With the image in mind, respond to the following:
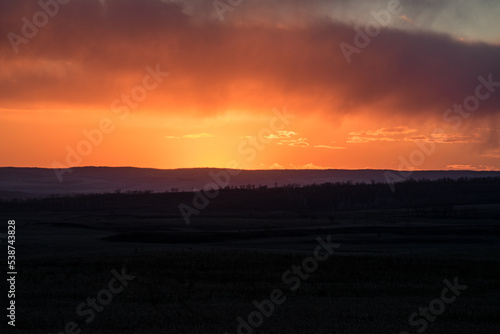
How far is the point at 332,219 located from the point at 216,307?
72256 millimetres

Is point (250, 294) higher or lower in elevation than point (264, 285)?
lower

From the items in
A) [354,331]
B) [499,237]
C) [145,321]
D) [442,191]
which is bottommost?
[354,331]

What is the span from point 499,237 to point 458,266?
88.5ft

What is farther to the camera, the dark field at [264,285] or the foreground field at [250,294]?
the dark field at [264,285]

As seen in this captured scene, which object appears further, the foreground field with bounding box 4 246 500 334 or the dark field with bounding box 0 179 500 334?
the dark field with bounding box 0 179 500 334

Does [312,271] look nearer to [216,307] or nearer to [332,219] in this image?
[216,307]

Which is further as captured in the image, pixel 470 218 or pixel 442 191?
pixel 442 191

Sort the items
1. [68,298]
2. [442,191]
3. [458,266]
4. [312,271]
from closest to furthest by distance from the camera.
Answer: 1. [68,298]
2. [312,271]
3. [458,266]
4. [442,191]

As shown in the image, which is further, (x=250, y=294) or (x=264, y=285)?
(x=264, y=285)

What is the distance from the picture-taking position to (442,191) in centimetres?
14138

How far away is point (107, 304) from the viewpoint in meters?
23.1

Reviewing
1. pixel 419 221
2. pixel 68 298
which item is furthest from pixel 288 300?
pixel 419 221

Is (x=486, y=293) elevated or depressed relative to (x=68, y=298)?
depressed

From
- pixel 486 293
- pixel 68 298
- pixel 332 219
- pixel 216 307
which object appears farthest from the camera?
pixel 332 219
